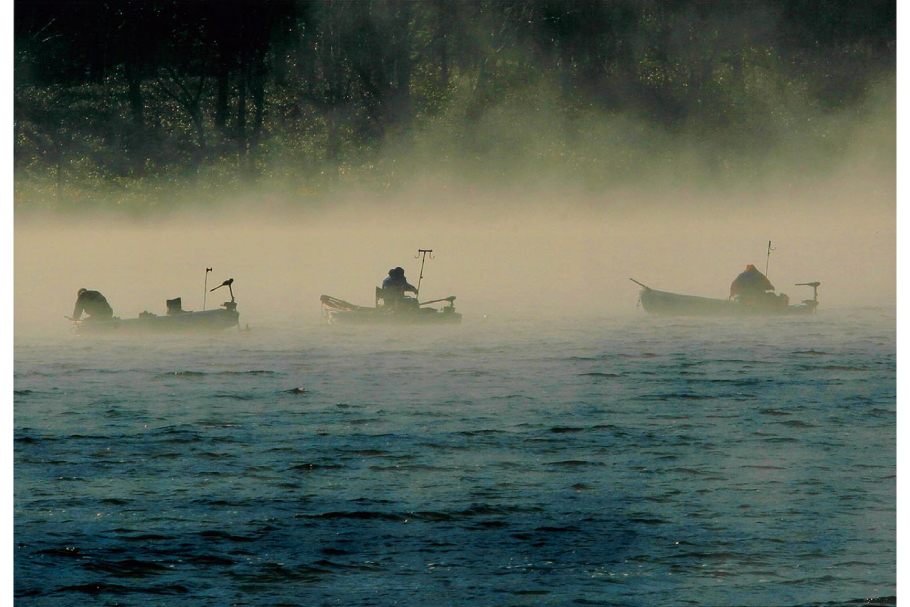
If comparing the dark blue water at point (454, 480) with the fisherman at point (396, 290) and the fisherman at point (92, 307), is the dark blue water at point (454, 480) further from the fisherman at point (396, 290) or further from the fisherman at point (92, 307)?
the fisherman at point (396, 290)

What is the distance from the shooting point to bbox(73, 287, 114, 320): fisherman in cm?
2242

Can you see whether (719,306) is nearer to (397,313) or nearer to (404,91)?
(397,313)

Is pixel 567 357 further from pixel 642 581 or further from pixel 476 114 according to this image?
pixel 476 114

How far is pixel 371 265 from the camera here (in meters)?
39.8

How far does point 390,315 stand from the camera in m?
22.9

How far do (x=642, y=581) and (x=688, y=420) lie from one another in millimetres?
6343

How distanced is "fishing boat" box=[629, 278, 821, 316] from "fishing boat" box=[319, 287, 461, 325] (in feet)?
11.8

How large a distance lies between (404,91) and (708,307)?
14.7 metres

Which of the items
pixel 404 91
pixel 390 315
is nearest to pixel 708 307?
pixel 390 315

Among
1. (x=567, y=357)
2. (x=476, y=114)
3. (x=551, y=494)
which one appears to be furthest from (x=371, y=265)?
(x=551, y=494)

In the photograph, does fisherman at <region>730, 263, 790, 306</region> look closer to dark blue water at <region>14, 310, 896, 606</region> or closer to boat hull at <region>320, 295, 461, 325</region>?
dark blue water at <region>14, 310, 896, 606</region>

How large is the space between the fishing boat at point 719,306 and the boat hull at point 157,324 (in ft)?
25.1

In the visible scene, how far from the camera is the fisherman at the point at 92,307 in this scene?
22422 mm

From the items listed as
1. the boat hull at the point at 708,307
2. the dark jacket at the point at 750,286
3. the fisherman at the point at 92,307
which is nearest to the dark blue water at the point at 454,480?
the fisherman at the point at 92,307
